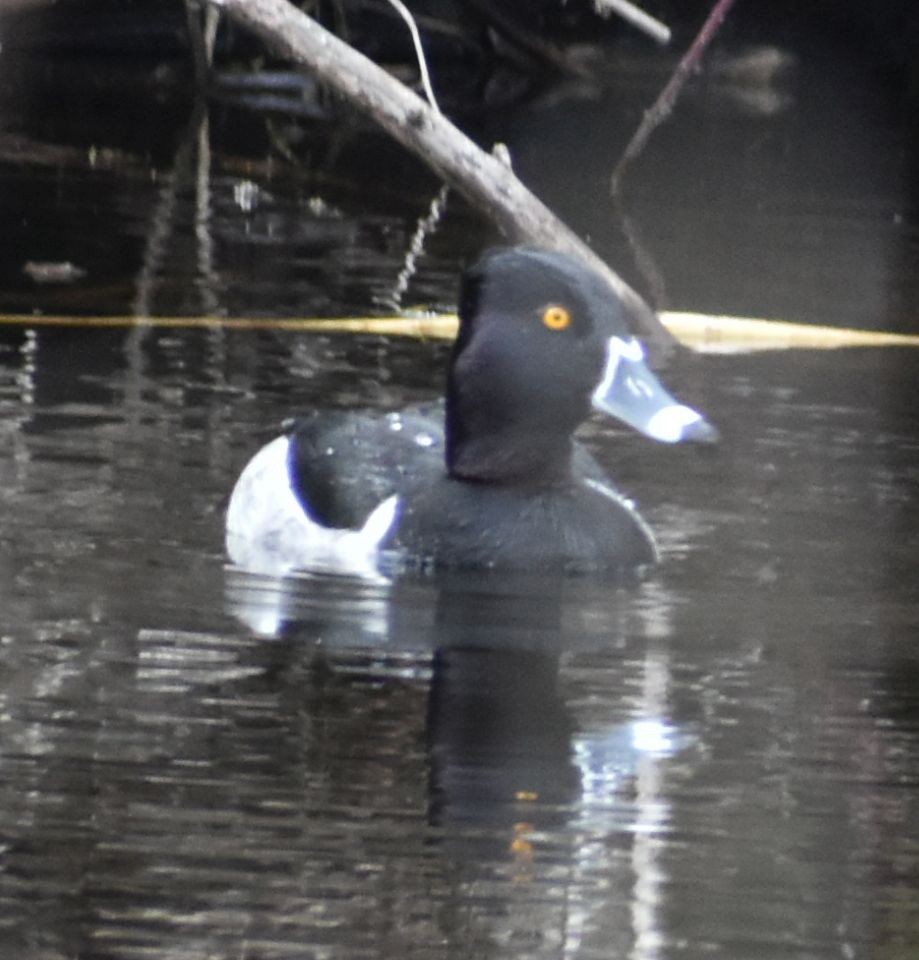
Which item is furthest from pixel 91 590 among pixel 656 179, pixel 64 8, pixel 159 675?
pixel 64 8

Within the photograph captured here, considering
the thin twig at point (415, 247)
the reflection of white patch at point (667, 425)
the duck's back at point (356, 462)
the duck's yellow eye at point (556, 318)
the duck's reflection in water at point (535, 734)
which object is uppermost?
the thin twig at point (415, 247)

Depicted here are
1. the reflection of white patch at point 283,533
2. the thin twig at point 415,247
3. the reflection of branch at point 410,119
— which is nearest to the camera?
the reflection of white patch at point 283,533

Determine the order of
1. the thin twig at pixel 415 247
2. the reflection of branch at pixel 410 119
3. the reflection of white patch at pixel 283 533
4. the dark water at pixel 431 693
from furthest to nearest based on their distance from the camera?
the thin twig at pixel 415 247, the reflection of branch at pixel 410 119, the reflection of white patch at pixel 283 533, the dark water at pixel 431 693

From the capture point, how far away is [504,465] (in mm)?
7281

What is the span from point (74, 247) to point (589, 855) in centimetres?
794

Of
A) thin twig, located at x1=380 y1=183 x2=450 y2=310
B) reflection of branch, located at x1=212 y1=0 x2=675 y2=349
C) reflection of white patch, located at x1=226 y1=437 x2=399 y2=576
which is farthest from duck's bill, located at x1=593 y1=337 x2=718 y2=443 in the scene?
thin twig, located at x1=380 y1=183 x2=450 y2=310

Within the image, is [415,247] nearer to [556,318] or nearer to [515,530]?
[556,318]

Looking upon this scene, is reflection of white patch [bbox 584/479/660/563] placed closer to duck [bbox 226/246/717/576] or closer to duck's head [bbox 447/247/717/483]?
duck [bbox 226/246/717/576]

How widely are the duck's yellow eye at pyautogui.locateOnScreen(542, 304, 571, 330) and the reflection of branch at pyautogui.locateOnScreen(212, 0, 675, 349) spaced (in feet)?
6.31

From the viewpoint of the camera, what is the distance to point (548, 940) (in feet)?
15.1

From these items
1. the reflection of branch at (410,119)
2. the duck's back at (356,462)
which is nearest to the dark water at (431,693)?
the duck's back at (356,462)

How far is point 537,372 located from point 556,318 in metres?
0.15

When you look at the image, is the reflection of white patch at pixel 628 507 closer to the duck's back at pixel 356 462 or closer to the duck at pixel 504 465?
the duck at pixel 504 465

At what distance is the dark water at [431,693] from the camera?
4730 millimetres
